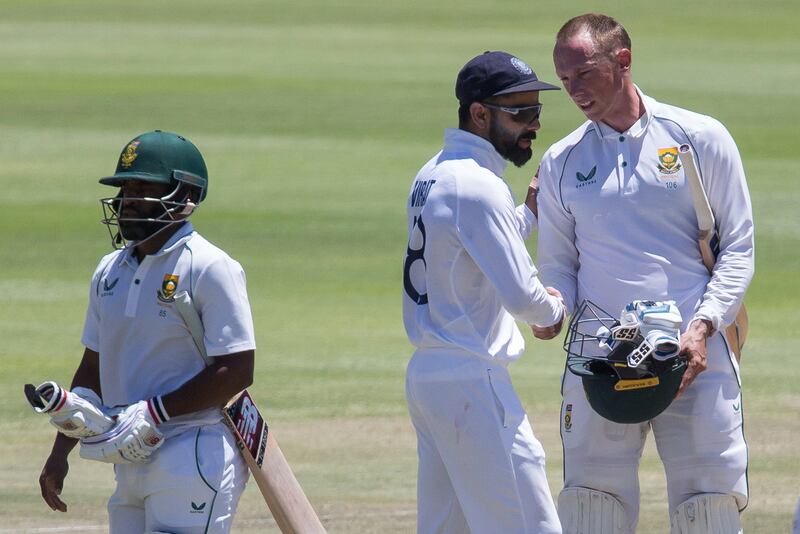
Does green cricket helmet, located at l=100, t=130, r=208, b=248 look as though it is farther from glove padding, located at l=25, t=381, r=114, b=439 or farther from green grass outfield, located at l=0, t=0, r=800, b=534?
green grass outfield, located at l=0, t=0, r=800, b=534

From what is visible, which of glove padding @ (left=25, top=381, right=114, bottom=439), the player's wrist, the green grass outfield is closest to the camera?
glove padding @ (left=25, top=381, right=114, bottom=439)

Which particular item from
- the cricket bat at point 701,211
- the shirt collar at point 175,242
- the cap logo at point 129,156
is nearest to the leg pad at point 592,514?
the cricket bat at point 701,211

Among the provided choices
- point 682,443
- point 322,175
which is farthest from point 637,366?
point 322,175

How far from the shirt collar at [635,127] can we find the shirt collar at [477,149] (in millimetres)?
537

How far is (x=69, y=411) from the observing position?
452cm

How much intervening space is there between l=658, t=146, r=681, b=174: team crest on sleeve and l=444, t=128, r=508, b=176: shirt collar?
573 mm

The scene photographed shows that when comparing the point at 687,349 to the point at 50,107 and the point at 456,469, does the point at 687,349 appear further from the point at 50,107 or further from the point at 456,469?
the point at 50,107

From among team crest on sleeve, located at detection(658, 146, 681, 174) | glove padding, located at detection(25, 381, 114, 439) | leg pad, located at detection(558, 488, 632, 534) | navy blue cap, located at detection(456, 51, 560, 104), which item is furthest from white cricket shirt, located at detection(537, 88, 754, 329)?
glove padding, located at detection(25, 381, 114, 439)

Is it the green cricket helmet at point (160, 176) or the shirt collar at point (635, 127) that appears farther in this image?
the shirt collar at point (635, 127)

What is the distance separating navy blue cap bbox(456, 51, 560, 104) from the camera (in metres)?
4.92

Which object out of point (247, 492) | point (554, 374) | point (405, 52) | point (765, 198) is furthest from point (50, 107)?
point (247, 492)

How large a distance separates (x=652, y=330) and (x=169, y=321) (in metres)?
1.46

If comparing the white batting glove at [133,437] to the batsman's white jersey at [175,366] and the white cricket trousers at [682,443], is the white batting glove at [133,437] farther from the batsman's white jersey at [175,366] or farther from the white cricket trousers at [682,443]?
the white cricket trousers at [682,443]

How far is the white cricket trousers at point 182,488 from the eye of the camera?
455cm
